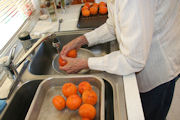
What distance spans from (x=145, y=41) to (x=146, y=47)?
1.2 inches

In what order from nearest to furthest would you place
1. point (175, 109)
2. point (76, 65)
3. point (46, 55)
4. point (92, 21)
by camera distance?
point (76, 65) < point (46, 55) < point (92, 21) < point (175, 109)

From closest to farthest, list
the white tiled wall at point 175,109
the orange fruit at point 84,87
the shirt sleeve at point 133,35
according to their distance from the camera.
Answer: the shirt sleeve at point 133,35 → the orange fruit at point 84,87 → the white tiled wall at point 175,109

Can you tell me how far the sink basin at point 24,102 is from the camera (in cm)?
64

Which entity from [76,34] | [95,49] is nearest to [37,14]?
[76,34]

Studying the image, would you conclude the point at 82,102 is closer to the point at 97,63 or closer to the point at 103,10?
the point at 97,63

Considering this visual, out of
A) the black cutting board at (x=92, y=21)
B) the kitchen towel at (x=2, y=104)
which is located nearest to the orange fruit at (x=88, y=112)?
the kitchen towel at (x=2, y=104)

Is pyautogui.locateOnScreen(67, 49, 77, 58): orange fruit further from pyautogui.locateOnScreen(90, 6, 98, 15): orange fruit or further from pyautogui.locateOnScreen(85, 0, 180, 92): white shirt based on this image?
pyautogui.locateOnScreen(90, 6, 98, 15): orange fruit

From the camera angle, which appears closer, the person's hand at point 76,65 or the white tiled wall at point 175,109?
the person's hand at point 76,65

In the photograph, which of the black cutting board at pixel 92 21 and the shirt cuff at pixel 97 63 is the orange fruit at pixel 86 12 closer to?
the black cutting board at pixel 92 21

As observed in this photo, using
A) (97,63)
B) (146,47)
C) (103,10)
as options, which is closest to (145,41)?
(146,47)

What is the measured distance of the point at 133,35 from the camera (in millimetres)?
552

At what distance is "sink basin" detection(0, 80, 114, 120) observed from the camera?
2.10 feet

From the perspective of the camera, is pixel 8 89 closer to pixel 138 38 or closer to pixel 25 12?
Result: pixel 138 38

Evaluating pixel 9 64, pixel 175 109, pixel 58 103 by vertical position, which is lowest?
pixel 175 109
